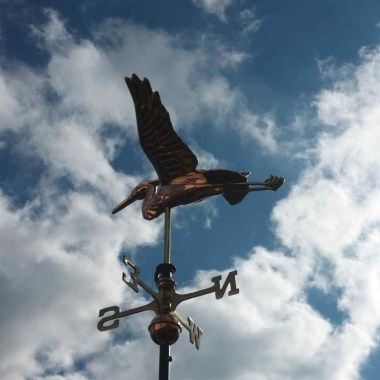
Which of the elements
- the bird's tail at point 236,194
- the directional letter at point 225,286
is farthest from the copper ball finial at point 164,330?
the bird's tail at point 236,194

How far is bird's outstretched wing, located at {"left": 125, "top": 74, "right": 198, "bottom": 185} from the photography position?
657cm

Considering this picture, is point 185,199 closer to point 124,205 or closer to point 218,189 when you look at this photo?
point 218,189

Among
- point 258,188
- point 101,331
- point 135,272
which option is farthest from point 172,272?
point 258,188

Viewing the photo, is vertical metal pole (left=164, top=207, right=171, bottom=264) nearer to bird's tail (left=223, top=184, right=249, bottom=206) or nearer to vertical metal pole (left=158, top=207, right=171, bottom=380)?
vertical metal pole (left=158, top=207, right=171, bottom=380)

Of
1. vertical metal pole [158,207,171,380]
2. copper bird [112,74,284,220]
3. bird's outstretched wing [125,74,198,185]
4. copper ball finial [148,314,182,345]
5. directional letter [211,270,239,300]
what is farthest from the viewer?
bird's outstretched wing [125,74,198,185]

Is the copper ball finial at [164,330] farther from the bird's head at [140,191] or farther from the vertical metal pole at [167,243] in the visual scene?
the bird's head at [140,191]

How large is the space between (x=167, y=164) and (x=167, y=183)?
0.21 meters

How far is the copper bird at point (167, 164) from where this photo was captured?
638 cm

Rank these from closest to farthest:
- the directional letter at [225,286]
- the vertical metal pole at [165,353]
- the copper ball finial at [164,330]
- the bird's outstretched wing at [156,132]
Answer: the vertical metal pole at [165,353]
the copper ball finial at [164,330]
the directional letter at [225,286]
the bird's outstretched wing at [156,132]

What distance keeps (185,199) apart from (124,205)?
1.07 metres

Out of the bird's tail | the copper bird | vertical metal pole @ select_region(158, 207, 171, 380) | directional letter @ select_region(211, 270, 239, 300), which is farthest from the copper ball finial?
the bird's tail

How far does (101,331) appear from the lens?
219 inches

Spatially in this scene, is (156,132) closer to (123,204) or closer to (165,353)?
(123,204)

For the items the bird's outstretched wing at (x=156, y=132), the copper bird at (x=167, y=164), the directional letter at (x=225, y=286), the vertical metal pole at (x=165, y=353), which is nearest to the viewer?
the vertical metal pole at (x=165, y=353)
